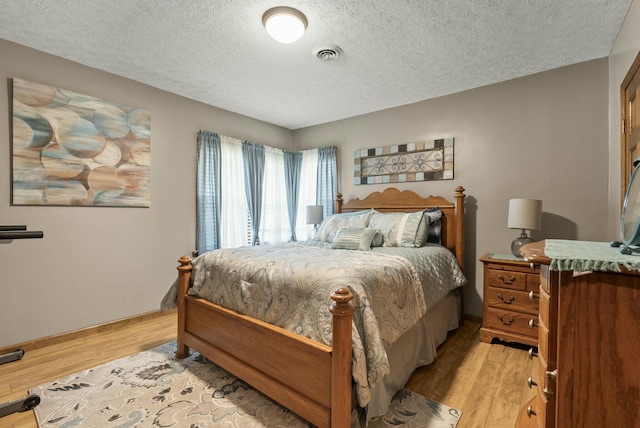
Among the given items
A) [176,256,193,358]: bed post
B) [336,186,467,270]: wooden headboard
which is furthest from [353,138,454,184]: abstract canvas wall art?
[176,256,193,358]: bed post

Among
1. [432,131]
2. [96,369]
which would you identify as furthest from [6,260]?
[432,131]

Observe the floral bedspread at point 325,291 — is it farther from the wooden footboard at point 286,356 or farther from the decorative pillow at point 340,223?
the decorative pillow at point 340,223

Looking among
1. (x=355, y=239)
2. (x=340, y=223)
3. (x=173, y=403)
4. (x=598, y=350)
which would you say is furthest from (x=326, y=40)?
(x=173, y=403)

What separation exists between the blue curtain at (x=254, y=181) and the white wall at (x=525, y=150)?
1927mm

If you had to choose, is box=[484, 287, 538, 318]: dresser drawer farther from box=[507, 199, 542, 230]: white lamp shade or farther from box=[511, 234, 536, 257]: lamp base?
box=[507, 199, 542, 230]: white lamp shade

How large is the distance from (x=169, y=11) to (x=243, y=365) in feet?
7.64

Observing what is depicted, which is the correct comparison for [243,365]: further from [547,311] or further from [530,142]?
[530,142]

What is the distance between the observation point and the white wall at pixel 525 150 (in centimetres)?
256

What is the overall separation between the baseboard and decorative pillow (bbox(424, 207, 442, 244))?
3053mm

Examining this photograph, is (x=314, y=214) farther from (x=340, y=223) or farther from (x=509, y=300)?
(x=509, y=300)

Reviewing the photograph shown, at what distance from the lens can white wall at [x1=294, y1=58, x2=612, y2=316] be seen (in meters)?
2.56

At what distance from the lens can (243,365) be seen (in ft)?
5.98

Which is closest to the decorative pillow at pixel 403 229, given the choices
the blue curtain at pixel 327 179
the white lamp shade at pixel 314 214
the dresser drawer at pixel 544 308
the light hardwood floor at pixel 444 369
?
the light hardwood floor at pixel 444 369

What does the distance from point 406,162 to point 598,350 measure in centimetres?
289
